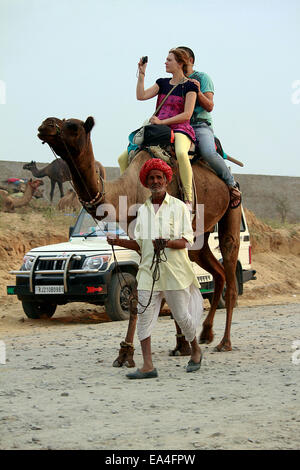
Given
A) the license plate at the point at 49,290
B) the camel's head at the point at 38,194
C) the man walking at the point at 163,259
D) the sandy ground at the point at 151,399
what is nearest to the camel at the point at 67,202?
the camel's head at the point at 38,194

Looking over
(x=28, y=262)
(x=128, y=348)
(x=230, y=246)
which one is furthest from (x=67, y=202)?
(x=128, y=348)

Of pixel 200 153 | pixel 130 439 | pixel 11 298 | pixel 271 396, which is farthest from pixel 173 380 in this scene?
pixel 11 298

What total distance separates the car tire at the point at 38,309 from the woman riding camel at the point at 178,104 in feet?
20.0

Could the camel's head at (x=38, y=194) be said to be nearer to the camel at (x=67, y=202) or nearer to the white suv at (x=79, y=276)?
the camel at (x=67, y=202)

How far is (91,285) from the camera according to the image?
534 inches

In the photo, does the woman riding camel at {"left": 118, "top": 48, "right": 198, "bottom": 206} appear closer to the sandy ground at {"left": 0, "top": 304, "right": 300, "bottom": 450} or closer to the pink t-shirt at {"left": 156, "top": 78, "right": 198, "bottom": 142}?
the pink t-shirt at {"left": 156, "top": 78, "right": 198, "bottom": 142}

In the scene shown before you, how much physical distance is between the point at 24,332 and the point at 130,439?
838cm

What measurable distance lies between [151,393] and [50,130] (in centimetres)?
259

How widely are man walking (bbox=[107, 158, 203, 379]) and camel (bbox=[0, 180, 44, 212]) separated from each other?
1713 centimetres

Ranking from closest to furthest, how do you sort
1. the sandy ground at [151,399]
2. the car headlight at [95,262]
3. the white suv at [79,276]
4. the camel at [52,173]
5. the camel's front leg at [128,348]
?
the sandy ground at [151,399] → the camel's front leg at [128,348] → the white suv at [79,276] → the car headlight at [95,262] → the camel at [52,173]

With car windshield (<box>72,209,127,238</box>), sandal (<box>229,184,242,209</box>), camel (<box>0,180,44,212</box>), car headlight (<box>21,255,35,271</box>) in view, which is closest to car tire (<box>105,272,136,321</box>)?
car windshield (<box>72,209,127,238</box>)

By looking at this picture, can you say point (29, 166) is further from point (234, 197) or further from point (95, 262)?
point (234, 197)

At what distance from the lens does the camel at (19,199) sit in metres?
24.4

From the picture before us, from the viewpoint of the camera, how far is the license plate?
13736 mm
